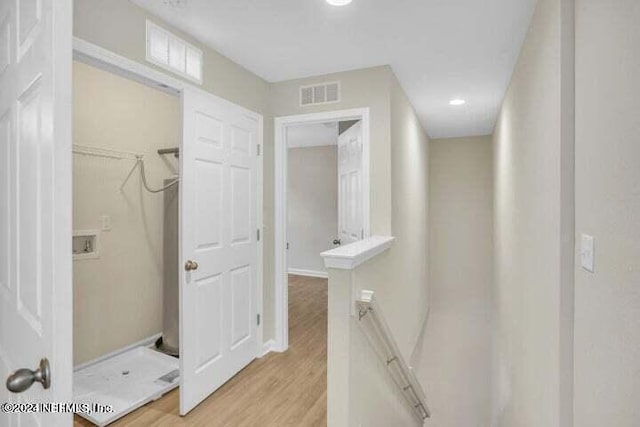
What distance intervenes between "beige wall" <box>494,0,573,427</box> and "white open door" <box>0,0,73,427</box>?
1678 millimetres

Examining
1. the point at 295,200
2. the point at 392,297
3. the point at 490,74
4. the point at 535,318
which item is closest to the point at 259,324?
the point at 392,297

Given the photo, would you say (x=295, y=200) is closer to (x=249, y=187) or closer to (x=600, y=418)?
(x=249, y=187)

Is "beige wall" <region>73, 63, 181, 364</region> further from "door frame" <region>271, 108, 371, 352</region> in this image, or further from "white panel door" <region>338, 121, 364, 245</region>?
"white panel door" <region>338, 121, 364, 245</region>

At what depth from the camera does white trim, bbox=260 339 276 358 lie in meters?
3.06

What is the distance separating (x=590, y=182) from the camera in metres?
1.21

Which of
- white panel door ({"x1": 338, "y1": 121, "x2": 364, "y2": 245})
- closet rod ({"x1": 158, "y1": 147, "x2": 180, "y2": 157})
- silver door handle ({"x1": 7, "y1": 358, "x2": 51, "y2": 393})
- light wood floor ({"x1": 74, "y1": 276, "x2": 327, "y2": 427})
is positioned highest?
closet rod ({"x1": 158, "y1": 147, "x2": 180, "y2": 157})

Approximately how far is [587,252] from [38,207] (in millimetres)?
1657

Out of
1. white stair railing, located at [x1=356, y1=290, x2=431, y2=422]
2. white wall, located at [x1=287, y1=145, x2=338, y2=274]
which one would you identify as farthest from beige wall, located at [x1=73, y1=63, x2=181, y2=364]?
white wall, located at [x1=287, y1=145, x2=338, y2=274]

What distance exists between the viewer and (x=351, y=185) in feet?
10.8

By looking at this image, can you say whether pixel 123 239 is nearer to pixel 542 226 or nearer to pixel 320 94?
pixel 320 94

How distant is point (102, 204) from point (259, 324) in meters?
1.71

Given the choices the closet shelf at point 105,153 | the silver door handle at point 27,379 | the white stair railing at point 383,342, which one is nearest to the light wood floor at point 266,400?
the white stair railing at point 383,342

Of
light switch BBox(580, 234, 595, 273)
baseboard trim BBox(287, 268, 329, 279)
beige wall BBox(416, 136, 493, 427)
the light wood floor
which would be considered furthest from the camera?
baseboard trim BBox(287, 268, 329, 279)

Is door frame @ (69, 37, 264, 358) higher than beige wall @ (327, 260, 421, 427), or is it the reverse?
→ door frame @ (69, 37, 264, 358)
